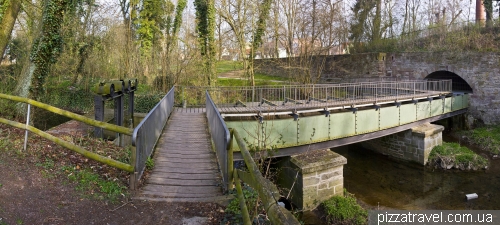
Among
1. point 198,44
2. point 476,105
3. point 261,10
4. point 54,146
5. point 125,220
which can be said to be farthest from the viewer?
point 261,10

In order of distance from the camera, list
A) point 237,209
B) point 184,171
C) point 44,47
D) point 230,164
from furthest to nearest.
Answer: point 44,47, point 184,171, point 230,164, point 237,209

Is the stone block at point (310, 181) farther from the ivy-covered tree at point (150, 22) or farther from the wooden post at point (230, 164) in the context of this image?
the ivy-covered tree at point (150, 22)

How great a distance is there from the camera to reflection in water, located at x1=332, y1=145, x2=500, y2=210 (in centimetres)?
1068

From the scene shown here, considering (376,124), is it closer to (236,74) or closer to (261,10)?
(261,10)

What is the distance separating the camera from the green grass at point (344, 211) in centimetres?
915

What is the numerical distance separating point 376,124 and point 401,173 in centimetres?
236

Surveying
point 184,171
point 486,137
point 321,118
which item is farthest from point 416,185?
point 184,171

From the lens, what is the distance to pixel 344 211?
9.34 meters

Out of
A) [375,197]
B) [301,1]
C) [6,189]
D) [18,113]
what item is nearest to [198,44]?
[301,1]

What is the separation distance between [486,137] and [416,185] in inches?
316

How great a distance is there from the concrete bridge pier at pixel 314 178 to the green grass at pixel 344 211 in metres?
0.36

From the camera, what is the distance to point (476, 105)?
19.4 m

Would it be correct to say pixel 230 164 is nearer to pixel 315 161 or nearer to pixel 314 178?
pixel 314 178

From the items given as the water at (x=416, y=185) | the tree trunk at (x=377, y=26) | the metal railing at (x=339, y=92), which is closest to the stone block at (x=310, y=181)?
the water at (x=416, y=185)
